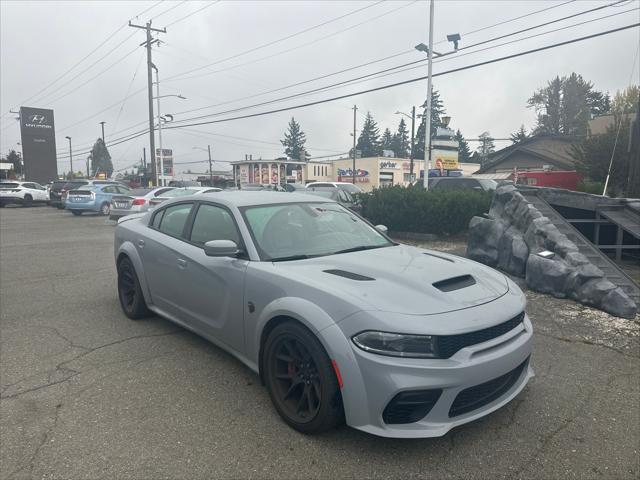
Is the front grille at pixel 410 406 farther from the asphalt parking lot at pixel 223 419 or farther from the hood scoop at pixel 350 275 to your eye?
the hood scoop at pixel 350 275

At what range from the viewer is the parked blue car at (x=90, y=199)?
21250mm

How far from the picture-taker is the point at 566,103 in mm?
78250

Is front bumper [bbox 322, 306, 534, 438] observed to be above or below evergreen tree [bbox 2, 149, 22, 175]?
below

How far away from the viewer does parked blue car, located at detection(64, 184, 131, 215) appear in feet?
69.7

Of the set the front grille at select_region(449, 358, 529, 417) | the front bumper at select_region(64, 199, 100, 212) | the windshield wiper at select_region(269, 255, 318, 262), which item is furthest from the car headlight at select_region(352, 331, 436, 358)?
the front bumper at select_region(64, 199, 100, 212)

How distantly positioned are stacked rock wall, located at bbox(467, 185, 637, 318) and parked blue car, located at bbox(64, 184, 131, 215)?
17941 mm

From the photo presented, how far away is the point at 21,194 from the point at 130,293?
30.3 meters

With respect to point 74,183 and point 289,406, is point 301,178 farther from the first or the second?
point 289,406

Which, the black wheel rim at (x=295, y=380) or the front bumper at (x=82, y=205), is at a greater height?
the front bumper at (x=82, y=205)

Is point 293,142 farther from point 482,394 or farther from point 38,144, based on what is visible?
point 482,394

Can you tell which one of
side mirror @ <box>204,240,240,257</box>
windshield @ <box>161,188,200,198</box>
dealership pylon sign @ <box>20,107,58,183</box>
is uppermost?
dealership pylon sign @ <box>20,107,58,183</box>

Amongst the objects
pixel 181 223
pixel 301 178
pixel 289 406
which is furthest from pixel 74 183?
pixel 301 178

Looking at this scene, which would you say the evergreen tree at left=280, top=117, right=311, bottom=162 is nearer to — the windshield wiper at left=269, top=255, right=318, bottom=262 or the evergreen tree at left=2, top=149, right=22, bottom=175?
the evergreen tree at left=2, top=149, right=22, bottom=175

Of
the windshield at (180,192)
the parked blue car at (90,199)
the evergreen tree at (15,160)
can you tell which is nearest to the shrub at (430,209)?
the windshield at (180,192)
